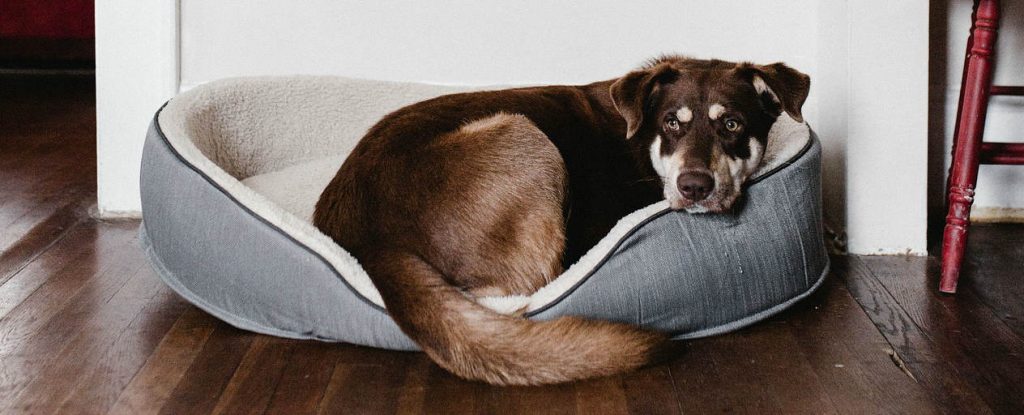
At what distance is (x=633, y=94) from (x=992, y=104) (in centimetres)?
175

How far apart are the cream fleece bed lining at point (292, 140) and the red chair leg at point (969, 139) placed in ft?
1.40

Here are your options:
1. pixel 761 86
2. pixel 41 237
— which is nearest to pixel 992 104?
pixel 761 86

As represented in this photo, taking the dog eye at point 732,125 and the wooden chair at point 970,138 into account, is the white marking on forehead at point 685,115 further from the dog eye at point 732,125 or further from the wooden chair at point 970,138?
the wooden chair at point 970,138

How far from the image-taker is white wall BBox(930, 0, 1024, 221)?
347 centimetres

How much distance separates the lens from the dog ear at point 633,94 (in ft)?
7.92

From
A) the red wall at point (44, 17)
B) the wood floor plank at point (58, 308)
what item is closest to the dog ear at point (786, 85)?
the wood floor plank at point (58, 308)

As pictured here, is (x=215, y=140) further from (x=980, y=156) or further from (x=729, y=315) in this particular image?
(x=980, y=156)

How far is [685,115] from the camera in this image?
240 cm

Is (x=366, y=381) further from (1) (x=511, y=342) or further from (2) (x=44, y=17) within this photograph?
(2) (x=44, y=17)

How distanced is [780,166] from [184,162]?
143cm

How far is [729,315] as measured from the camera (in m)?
2.28

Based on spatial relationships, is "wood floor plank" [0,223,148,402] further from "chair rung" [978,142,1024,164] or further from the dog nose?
"chair rung" [978,142,1024,164]

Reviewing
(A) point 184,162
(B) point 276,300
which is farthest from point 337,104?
(B) point 276,300

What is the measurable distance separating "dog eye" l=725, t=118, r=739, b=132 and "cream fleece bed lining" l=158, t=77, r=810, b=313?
0.12m
